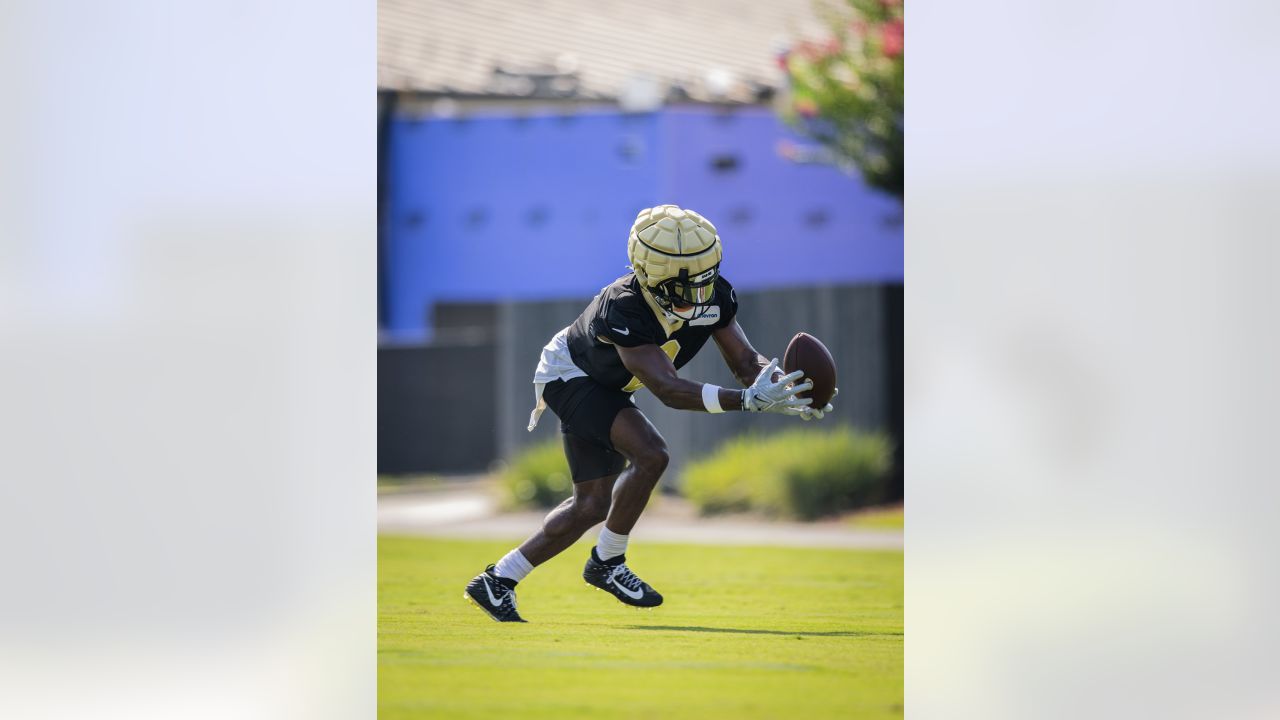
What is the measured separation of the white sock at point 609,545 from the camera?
5230 millimetres

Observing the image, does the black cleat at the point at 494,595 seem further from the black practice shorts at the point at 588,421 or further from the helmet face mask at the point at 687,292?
the helmet face mask at the point at 687,292

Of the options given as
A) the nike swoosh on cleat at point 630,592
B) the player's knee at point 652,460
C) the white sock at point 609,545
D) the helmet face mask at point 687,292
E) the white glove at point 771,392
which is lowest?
→ the nike swoosh on cleat at point 630,592

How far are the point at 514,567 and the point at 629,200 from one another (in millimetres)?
9008

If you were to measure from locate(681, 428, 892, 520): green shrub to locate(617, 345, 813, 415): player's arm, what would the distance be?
6.29 meters

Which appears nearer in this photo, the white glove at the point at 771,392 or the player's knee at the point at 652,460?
the white glove at the point at 771,392

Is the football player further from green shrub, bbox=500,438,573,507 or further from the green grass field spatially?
green shrub, bbox=500,438,573,507

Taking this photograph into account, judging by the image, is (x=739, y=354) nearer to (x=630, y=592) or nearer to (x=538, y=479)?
(x=630, y=592)

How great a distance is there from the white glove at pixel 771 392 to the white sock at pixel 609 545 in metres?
0.90

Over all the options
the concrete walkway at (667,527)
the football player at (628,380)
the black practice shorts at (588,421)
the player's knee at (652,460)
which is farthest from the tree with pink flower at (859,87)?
the player's knee at (652,460)

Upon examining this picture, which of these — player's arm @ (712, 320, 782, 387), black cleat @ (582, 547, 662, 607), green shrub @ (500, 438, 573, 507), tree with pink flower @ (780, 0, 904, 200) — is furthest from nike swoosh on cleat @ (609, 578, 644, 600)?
tree with pink flower @ (780, 0, 904, 200)

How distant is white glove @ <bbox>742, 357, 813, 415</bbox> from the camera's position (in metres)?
4.57

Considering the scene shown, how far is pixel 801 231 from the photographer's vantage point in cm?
1355
